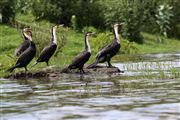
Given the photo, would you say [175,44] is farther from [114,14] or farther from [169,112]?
[169,112]

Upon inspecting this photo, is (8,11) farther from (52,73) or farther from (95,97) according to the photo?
(95,97)

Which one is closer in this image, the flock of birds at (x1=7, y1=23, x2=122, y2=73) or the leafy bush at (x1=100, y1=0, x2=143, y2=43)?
the flock of birds at (x1=7, y1=23, x2=122, y2=73)

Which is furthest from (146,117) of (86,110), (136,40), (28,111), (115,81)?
(136,40)

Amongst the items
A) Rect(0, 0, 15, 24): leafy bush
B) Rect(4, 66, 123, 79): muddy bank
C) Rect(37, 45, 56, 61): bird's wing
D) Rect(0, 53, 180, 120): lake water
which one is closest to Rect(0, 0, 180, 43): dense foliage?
Rect(0, 0, 15, 24): leafy bush

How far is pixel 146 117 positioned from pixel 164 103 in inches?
81.7

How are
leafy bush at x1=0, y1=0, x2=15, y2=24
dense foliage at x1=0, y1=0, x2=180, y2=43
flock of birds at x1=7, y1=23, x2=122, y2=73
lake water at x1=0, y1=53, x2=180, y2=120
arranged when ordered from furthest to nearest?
1. dense foliage at x1=0, y1=0, x2=180, y2=43
2. leafy bush at x1=0, y1=0, x2=15, y2=24
3. flock of birds at x1=7, y1=23, x2=122, y2=73
4. lake water at x1=0, y1=53, x2=180, y2=120

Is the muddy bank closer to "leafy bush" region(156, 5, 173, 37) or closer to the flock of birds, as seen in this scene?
the flock of birds

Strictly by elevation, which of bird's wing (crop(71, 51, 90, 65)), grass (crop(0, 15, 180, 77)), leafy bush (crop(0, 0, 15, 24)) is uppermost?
leafy bush (crop(0, 0, 15, 24))

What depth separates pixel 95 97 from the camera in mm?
16953

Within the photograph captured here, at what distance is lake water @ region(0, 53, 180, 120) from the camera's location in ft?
45.5

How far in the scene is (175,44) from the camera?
193 ft

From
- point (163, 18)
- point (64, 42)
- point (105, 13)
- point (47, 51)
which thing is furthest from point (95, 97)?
point (163, 18)

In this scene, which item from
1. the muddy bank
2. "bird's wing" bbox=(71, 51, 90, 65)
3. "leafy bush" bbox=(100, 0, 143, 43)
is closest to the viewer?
the muddy bank

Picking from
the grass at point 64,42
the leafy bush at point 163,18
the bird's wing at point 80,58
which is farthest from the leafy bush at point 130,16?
the bird's wing at point 80,58
